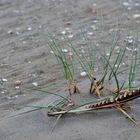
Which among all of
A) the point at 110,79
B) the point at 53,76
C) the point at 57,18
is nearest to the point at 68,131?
the point at 110,79

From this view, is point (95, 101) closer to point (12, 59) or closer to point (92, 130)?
point (92, 130)

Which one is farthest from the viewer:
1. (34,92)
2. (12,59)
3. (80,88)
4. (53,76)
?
(12,59)

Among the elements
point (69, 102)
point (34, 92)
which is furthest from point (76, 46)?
point (69, 102)

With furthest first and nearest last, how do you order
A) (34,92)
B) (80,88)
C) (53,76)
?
1. (53,76)
2. (34,92)
3. (80,88)

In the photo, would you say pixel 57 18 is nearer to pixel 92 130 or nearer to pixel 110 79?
pixel 110 79

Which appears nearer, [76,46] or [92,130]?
[92,130]

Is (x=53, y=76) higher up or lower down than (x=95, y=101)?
lower down
